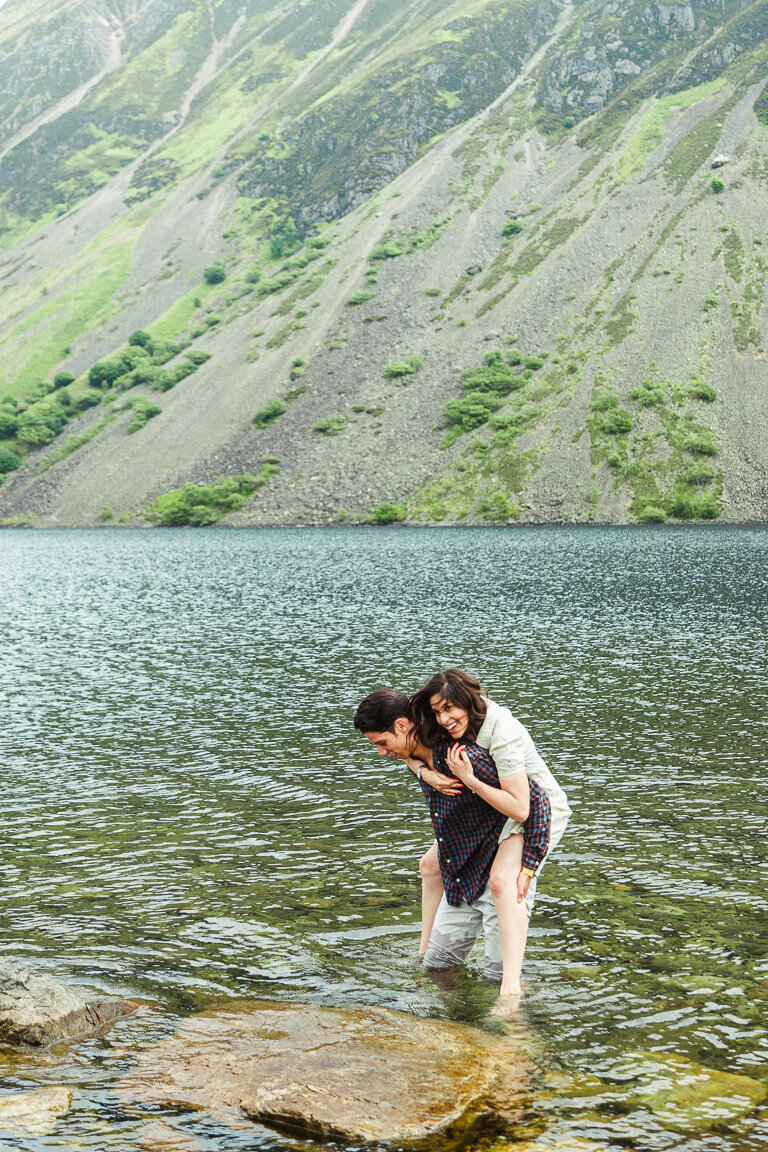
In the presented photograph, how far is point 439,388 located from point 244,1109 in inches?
5831

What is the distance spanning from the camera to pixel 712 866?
15.2 metres

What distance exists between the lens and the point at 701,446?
125 m

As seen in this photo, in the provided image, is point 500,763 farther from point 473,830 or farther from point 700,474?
point 700,474

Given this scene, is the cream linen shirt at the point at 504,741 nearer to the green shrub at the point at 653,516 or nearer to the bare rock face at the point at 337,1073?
the bare rock face at the point at 337,1073

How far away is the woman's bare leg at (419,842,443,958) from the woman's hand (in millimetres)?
1723

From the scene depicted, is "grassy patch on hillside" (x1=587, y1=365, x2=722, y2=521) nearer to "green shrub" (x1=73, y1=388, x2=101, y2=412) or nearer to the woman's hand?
"green shrub" (x1=73, y1=388, x2=101, y2=412)

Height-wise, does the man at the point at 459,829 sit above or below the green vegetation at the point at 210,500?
above

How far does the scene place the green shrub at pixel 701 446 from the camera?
410ft

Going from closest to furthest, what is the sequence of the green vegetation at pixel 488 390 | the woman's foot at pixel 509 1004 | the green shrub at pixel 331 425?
1. the woman's foot at pixel 509 1004
2. the green vegetation at pixel 488 390
3. the green shrub at pixel 331 425

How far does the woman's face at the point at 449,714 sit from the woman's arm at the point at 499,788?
0.76ft

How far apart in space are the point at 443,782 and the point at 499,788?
57 cm

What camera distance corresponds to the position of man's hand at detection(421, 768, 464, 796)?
967 cm

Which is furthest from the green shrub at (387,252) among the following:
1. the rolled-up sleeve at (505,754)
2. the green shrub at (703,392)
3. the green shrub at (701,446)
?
the rolled-up sleeve at (505,754)

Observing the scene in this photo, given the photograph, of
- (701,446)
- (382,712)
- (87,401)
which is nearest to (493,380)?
(701,446)
